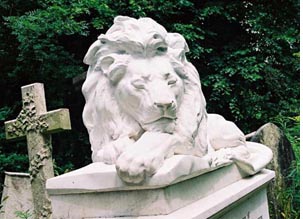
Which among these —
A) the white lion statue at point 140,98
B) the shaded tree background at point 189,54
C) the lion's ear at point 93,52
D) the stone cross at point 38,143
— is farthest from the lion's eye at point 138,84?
the shaded tree background at point 189,54

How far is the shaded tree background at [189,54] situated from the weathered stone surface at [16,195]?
2.25 ft

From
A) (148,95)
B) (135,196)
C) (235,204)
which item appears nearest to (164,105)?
(148,95)

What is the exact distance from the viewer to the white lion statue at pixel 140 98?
→ 2148 millimetres

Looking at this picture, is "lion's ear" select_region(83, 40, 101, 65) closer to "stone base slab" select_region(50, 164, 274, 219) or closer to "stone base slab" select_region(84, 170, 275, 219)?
"stone base slab" select_region(50, 164, 274, 219)

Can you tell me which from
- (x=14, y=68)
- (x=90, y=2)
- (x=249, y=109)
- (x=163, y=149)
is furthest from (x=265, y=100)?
(x=163, y=149)

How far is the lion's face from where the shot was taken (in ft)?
7.06

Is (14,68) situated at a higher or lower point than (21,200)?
higher

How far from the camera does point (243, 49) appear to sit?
6844 mm

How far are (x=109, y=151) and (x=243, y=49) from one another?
500 cm

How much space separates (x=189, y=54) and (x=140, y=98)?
431 cm

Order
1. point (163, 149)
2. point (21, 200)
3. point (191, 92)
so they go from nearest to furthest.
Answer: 1. point (163, 149)
2. point (191, 92)
3. point (21, 200)

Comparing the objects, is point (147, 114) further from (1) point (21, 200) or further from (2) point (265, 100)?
(2) point (265, 100)

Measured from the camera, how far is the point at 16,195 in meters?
4.72

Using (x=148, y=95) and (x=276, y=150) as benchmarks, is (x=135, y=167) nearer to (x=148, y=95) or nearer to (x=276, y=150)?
(x=148, y=95)
